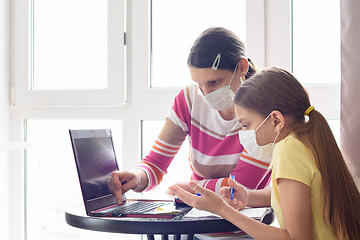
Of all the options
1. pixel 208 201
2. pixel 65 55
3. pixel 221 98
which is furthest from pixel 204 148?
pixel 65 55

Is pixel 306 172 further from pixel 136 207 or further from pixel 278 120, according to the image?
pixel 136 207

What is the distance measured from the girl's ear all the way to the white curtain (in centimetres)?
43

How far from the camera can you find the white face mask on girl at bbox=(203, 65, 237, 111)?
1.66 m

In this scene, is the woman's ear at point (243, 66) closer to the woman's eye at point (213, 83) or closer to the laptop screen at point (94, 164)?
the woman's eye at point (213, 83)

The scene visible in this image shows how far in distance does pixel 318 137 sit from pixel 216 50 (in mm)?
561

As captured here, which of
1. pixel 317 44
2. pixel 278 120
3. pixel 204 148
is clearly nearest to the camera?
pixel 278 120

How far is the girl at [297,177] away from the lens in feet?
3.75

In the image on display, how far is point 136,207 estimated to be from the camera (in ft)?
4.58

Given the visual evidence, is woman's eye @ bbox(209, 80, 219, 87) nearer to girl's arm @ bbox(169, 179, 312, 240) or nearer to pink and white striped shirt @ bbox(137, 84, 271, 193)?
pink and white striped shirt @ bbox(137, 84, 271, 193)

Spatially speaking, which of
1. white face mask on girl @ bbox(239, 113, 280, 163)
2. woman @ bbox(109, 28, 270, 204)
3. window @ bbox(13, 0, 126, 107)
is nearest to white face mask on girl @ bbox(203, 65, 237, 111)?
woman @ bbox(109, 28, 270, 204)

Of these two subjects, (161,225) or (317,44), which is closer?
(161,225)

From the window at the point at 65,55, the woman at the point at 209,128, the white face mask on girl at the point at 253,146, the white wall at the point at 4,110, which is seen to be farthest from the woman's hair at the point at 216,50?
the white wall at the point at 4,110

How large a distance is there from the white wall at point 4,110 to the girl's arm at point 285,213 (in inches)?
64.1

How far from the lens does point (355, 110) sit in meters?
1.61
